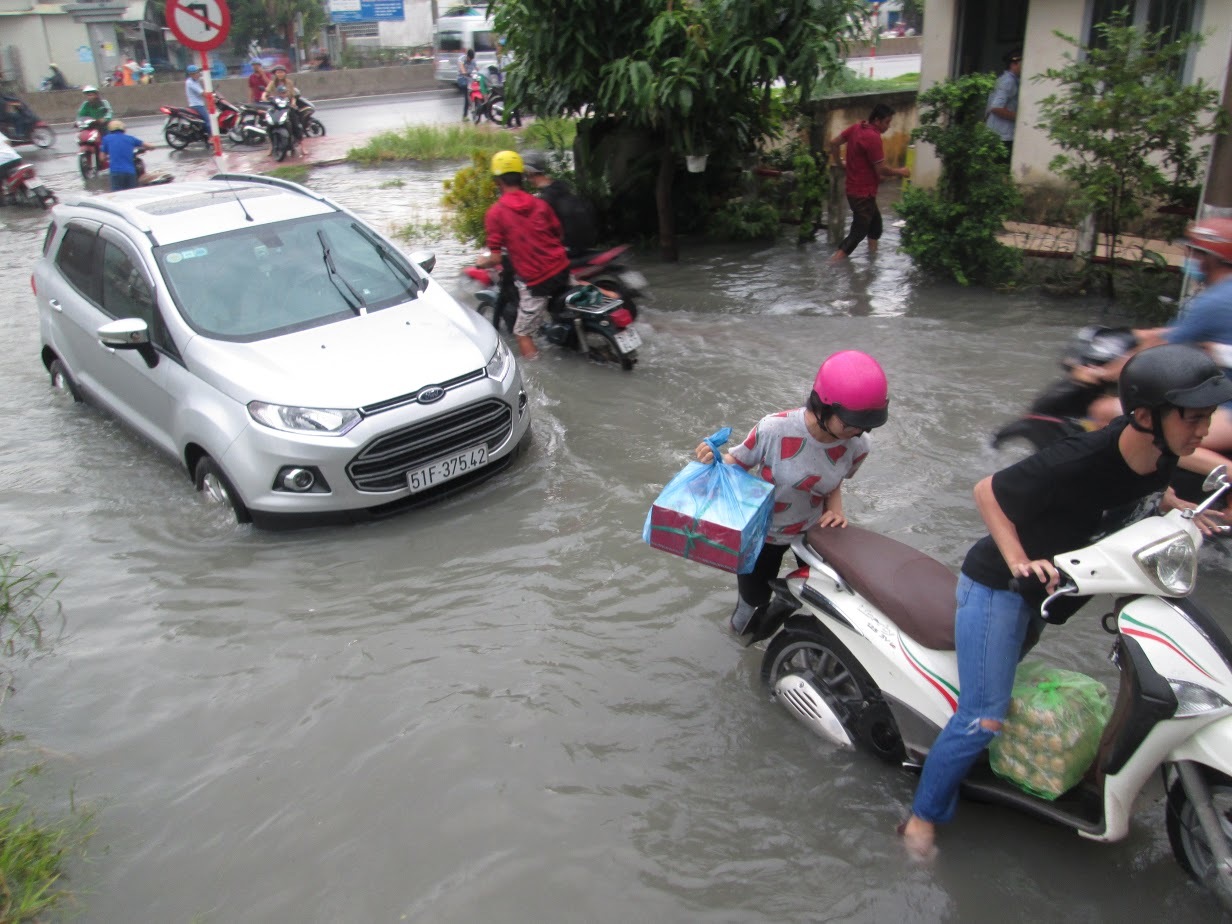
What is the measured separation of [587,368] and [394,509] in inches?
118

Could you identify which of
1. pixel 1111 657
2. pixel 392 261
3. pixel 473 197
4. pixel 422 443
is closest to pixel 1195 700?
pixel 1111 657

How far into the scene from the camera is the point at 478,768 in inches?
151

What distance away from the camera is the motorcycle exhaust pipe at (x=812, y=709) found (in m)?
3.64

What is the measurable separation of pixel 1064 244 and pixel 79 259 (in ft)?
28.8

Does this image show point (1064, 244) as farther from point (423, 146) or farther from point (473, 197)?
point (423, 146)

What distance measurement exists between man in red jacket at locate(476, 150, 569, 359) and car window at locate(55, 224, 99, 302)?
291 cm

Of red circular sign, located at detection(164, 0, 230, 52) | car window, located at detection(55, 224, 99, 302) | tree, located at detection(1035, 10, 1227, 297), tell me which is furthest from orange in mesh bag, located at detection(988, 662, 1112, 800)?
red circular sign, located at detection(164, 0, 230, 52)

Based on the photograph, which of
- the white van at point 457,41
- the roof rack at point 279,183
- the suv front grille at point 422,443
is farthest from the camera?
the white van at point 457,41

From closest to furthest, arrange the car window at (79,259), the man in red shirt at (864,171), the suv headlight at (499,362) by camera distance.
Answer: the suv headlight at (499,362) → the car window at (79,259) → the man in red shirt at (864,171)

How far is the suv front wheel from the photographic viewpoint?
18.7 feet

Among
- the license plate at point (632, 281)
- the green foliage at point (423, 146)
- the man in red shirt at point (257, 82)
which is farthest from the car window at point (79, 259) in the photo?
the man in red shirt at point (257, 82)

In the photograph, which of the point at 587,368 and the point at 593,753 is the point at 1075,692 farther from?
the point at 587,368

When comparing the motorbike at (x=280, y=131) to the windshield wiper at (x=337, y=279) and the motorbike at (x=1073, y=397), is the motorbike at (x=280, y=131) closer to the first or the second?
the windshield wiper at (x=337, y=279)

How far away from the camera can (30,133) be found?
24.1m
